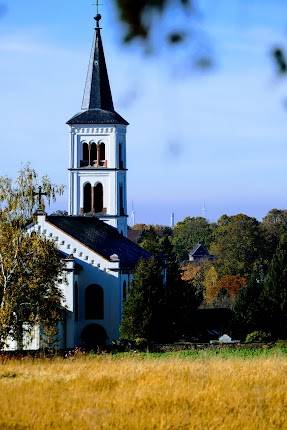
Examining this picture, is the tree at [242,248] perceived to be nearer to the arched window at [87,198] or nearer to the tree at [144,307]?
the arched window at [87,198]

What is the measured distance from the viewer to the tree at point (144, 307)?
45.7 m

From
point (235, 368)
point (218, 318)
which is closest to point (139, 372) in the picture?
point (235, 368)

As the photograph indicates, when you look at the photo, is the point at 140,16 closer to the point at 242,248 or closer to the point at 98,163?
the point at 98,163

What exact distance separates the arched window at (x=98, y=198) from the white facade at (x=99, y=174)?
68 mm

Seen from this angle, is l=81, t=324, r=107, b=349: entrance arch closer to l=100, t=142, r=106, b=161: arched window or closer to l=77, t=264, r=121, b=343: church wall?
l=77, t=264, r=121, b=343: church wall

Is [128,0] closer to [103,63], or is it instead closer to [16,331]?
[16,331]

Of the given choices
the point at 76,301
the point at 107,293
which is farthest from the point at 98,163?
the point at 76,301

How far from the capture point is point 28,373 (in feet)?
61.5

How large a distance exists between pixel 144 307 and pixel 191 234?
288 feet

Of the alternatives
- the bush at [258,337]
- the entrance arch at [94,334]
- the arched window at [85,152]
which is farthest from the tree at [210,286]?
the bush at [258,337]

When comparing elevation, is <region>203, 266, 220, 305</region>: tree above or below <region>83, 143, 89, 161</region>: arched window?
below

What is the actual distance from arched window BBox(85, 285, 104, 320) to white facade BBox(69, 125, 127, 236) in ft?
28.9

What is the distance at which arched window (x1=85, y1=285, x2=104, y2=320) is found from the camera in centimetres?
5078

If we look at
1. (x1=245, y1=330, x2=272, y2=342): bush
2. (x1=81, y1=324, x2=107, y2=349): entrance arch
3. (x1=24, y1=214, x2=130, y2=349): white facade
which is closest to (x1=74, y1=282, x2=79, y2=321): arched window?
(x1=24, y1=214, x2=130, y2=349): white facade
